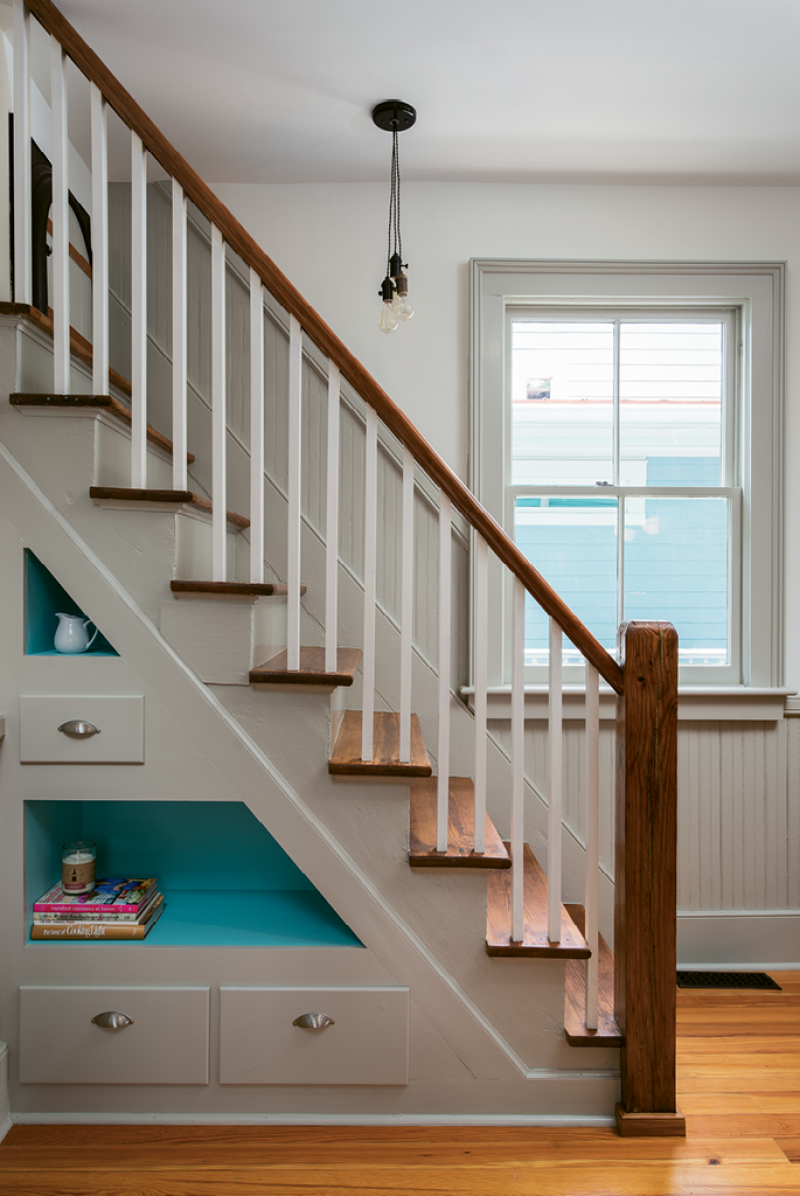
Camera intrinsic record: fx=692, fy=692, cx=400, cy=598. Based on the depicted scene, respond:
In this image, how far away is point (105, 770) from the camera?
1633mm

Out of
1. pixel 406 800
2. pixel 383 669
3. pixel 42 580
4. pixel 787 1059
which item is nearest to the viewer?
pixel 406 800

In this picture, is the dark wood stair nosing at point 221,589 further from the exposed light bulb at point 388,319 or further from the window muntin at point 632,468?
the window muntin at point 632,468

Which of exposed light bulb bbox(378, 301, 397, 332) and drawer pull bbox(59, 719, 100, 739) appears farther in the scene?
exposed light bulb bbox(378, 301, 397, 332)

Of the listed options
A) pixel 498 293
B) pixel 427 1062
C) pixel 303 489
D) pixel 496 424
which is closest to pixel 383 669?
pixel 303 489

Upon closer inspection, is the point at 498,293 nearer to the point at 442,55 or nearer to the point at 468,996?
the point at 442,55

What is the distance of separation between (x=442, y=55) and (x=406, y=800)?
6.31 ft

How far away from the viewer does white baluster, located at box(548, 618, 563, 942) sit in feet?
5.23

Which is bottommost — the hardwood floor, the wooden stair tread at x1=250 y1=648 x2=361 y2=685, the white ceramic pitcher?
the hardwood floor

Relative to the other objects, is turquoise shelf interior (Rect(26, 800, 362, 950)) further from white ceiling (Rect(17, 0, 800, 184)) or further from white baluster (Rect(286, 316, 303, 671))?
white ceiling (Rect(17, 0, 800, 184))

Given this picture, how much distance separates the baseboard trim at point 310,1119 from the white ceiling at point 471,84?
265 cm

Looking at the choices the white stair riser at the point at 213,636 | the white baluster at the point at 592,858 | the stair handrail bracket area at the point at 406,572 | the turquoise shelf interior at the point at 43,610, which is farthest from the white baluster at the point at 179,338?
the white baluster at the point at 592,858

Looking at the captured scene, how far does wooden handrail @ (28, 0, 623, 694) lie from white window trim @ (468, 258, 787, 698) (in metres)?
0.86

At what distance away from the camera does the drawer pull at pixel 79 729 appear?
5.28 feet

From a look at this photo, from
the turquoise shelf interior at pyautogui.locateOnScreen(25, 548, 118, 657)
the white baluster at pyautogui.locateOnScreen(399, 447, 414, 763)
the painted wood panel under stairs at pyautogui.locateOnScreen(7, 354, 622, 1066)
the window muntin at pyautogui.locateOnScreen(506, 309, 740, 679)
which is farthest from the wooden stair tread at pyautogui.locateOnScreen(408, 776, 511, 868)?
the turquoise shelf interior at pyautogui.locateOnScreen(25, 548, 118, 657)
